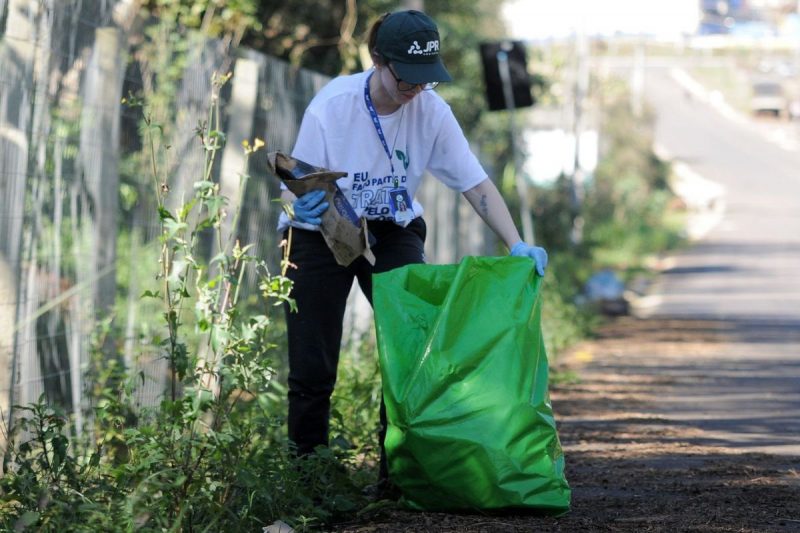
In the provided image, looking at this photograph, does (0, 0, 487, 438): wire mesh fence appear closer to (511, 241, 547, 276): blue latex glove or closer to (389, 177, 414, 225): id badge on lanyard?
(389, 177, 414, 225): id badge on lanyard

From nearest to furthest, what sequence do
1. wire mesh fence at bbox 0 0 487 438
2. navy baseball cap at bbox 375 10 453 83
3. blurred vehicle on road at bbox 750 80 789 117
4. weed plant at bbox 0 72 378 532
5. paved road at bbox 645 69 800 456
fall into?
weed plant at bbox 0 72 378 532 < navy baseball cap at bbox 375 10 453 83 < wire mesh fence at bbox 0 0 487 438 < paved road at bbox 645 69 800 456 < blurred vehicle on road at bbox 750 80 789 117

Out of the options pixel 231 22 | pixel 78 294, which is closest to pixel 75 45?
pixel 78 294

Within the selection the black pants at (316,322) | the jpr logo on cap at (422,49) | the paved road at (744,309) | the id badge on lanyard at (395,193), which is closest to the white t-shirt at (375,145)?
the id badge on lanyard at (395,193)

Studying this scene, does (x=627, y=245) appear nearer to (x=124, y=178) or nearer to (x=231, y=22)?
(x=231, y=22)

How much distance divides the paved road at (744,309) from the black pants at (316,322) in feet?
7.85

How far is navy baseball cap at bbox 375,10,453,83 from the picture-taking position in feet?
15.3

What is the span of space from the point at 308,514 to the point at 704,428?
11.1 ft

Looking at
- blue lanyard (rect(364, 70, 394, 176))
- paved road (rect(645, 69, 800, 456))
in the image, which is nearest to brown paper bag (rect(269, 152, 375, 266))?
blue lanyard (rect(364, 70, 394, 176))

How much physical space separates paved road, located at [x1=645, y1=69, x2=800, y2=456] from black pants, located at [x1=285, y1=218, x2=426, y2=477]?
2394 mm

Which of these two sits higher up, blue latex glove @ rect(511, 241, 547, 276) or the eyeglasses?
the eyeglasses

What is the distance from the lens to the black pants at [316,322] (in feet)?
16.3

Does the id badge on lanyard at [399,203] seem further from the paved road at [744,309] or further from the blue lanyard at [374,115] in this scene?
the paved road at [744,309]

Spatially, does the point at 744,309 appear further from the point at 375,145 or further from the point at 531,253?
the point at 375,145

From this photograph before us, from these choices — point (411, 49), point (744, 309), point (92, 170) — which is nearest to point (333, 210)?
point (411, 49)
